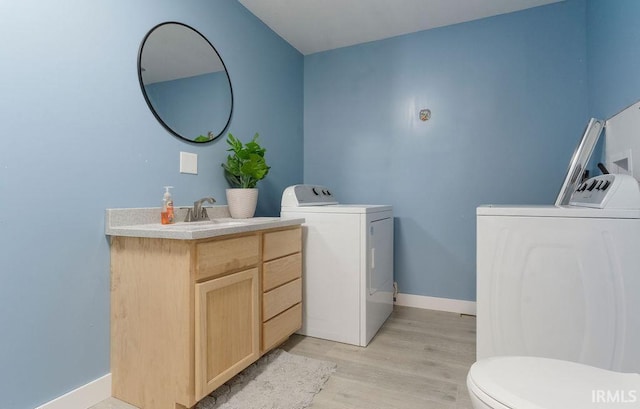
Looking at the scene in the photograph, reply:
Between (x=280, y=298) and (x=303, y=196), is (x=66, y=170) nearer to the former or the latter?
(x=280, y=298)

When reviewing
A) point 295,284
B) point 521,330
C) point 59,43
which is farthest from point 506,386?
point 59,43

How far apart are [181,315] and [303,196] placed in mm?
1257

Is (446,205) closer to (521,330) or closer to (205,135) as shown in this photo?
(521,330)

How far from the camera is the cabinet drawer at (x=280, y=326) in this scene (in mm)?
1717

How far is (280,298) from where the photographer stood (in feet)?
6.08

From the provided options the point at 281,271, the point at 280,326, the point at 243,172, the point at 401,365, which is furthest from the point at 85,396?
the point at 401,365

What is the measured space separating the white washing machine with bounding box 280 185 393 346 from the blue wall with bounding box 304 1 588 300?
0.68m

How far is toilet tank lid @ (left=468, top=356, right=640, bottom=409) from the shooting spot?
2.58ft

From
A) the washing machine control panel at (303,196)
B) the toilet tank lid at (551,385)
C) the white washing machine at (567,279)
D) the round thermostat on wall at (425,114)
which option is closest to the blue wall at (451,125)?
the round thermostat on wall at (425,114)

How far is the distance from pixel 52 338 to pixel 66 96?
1.02 meters

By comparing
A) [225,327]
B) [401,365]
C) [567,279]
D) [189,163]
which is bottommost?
[401,365]

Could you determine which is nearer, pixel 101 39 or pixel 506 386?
pixel 506 386

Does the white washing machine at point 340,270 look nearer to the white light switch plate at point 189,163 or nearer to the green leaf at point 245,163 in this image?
the green leaf at point 245,163

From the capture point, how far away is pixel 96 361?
144cm
